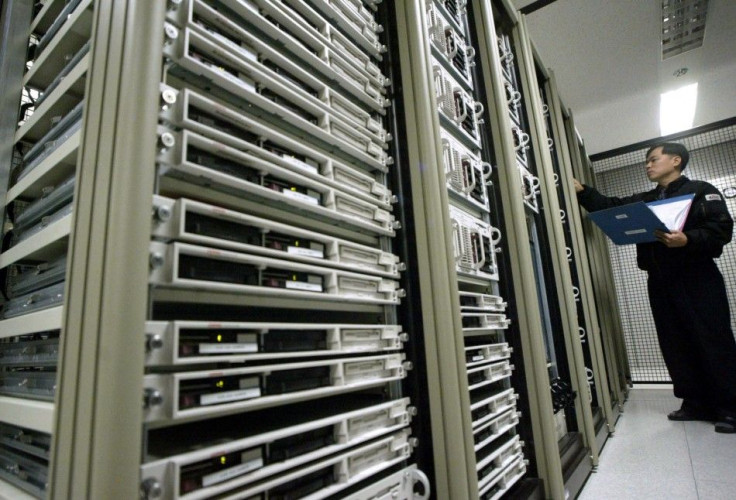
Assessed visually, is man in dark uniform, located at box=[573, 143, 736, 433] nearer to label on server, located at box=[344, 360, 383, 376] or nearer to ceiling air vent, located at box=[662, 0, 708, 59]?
ceiling air vent, located at box=[662, 0, 708, 59]

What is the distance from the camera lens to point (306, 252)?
2.70 ft

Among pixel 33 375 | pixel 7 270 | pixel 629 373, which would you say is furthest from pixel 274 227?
pixel 629 373

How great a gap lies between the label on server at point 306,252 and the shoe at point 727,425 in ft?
9.22

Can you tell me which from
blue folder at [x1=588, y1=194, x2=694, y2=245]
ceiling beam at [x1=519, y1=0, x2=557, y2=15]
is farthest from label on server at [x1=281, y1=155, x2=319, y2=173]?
ceiling beam at [x1=519, y1=0, x2=557, y2=15]

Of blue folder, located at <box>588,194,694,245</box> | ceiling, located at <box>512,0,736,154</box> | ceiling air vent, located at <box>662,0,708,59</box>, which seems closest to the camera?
blue folder, located at <box>588,194,694,245</box>

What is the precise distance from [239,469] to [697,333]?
3.16 metres

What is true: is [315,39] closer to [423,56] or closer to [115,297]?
[423,56]

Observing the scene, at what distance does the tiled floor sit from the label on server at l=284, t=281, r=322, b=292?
5.21 ft

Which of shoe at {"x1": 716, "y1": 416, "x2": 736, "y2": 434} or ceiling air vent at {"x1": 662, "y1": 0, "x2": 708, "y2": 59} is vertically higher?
ceiling air vent at {"x1": 662, "y1": 0, "x2": 708, "y2": 59}

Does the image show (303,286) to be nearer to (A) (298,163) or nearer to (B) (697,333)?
(A) (298,163)

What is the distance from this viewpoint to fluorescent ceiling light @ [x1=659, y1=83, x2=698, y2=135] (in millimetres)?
4188

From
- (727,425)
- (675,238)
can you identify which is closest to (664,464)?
(727,425)

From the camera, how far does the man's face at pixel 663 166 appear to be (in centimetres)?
302

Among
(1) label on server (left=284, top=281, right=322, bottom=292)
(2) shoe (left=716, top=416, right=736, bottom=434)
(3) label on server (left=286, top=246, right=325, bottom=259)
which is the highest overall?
(3) label on server (left=286, top=246, right=325, bottom=259)
